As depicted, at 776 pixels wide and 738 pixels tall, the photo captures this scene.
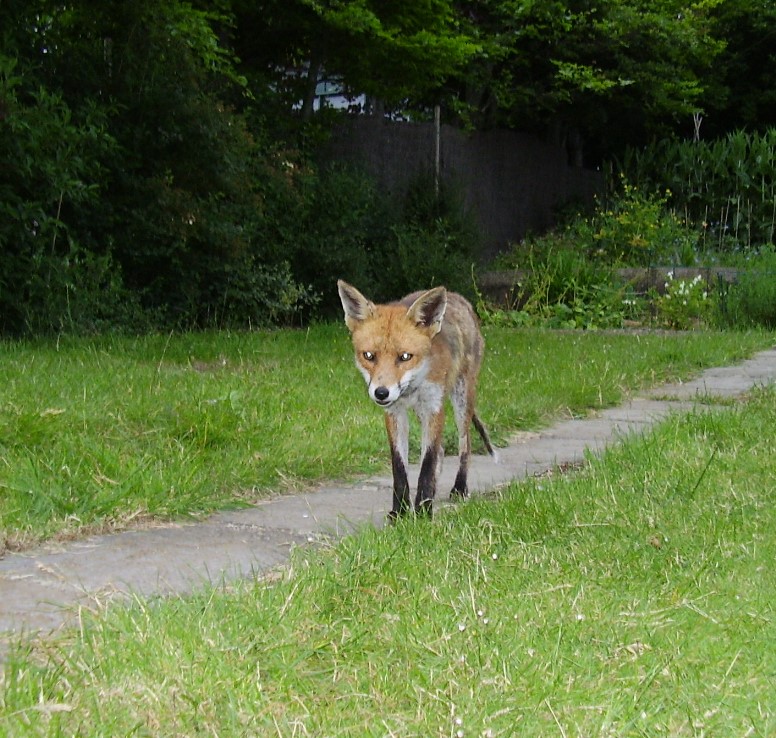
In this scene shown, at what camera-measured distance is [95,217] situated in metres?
10.6

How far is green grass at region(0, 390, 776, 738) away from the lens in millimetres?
2422

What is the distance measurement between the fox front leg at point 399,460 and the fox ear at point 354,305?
1.53ft

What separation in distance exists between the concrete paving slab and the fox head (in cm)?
60

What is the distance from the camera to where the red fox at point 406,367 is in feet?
14.3

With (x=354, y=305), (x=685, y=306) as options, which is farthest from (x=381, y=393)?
(x=685, y=306)

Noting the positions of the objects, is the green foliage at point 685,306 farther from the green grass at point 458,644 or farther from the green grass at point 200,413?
the green grass at point 458,644

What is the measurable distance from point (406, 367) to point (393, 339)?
0.46ft

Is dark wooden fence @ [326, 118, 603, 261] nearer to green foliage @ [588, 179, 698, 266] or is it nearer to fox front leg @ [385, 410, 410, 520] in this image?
green foliage @ [588, 179, 698, 266]

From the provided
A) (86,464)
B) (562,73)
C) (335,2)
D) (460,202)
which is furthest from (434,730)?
(562,73)

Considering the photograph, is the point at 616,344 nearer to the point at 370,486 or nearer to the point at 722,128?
the point at 370,486

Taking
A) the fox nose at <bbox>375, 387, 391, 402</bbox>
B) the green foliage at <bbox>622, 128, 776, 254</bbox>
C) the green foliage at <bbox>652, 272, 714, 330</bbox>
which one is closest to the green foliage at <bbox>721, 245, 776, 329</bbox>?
the green foliage at <bbox>652, 272, 714, 330</bbox>

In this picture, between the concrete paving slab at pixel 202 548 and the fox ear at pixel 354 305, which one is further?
the fox ear at pixel 354 305

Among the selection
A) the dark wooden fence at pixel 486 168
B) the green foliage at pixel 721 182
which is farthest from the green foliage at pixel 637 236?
the dark wooden fence at pixel 486 168

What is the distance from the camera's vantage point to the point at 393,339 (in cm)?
441
